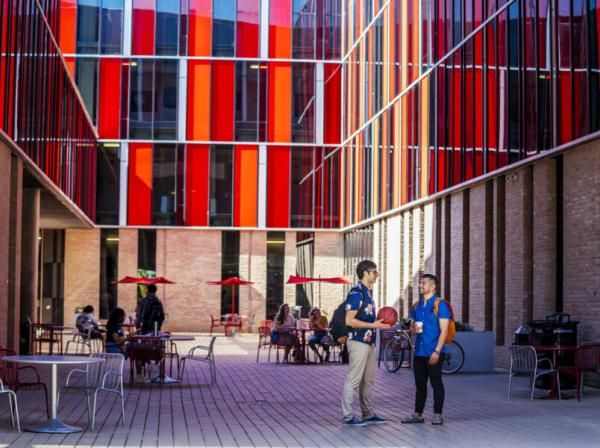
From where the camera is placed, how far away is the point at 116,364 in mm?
14148

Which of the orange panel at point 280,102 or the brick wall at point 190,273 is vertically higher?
the orange panel at point 280,102

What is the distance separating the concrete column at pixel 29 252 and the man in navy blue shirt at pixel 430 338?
16.7 m

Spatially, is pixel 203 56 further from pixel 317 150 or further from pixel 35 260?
pixel 35 260

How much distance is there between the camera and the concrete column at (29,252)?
28.5 meters

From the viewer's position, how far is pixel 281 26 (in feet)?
156

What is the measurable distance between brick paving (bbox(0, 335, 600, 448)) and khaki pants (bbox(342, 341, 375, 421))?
1.11 feet

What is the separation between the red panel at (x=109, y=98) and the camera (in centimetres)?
4681

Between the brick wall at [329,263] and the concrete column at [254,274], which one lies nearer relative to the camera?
the concrete column at [254,274]

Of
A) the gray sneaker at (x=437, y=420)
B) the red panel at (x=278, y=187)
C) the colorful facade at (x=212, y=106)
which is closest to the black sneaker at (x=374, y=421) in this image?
the gray sneaker at (x=437, y=420)

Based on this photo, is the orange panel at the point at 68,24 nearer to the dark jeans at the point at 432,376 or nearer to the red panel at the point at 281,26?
the red panel at the point at 281,26

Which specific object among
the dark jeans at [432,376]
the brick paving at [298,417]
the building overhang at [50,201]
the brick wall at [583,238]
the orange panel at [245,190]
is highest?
the orange panel at [245,190]

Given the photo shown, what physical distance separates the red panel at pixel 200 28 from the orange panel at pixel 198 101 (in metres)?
0.53

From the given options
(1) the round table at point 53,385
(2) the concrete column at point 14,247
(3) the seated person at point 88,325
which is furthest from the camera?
(3) the seated person at point 88,325

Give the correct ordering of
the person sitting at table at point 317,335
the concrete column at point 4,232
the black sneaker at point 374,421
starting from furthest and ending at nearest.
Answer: the person sitting at table at point 317,335 < the concrete column at point 4,232 < the black sneaker at point 374,421
